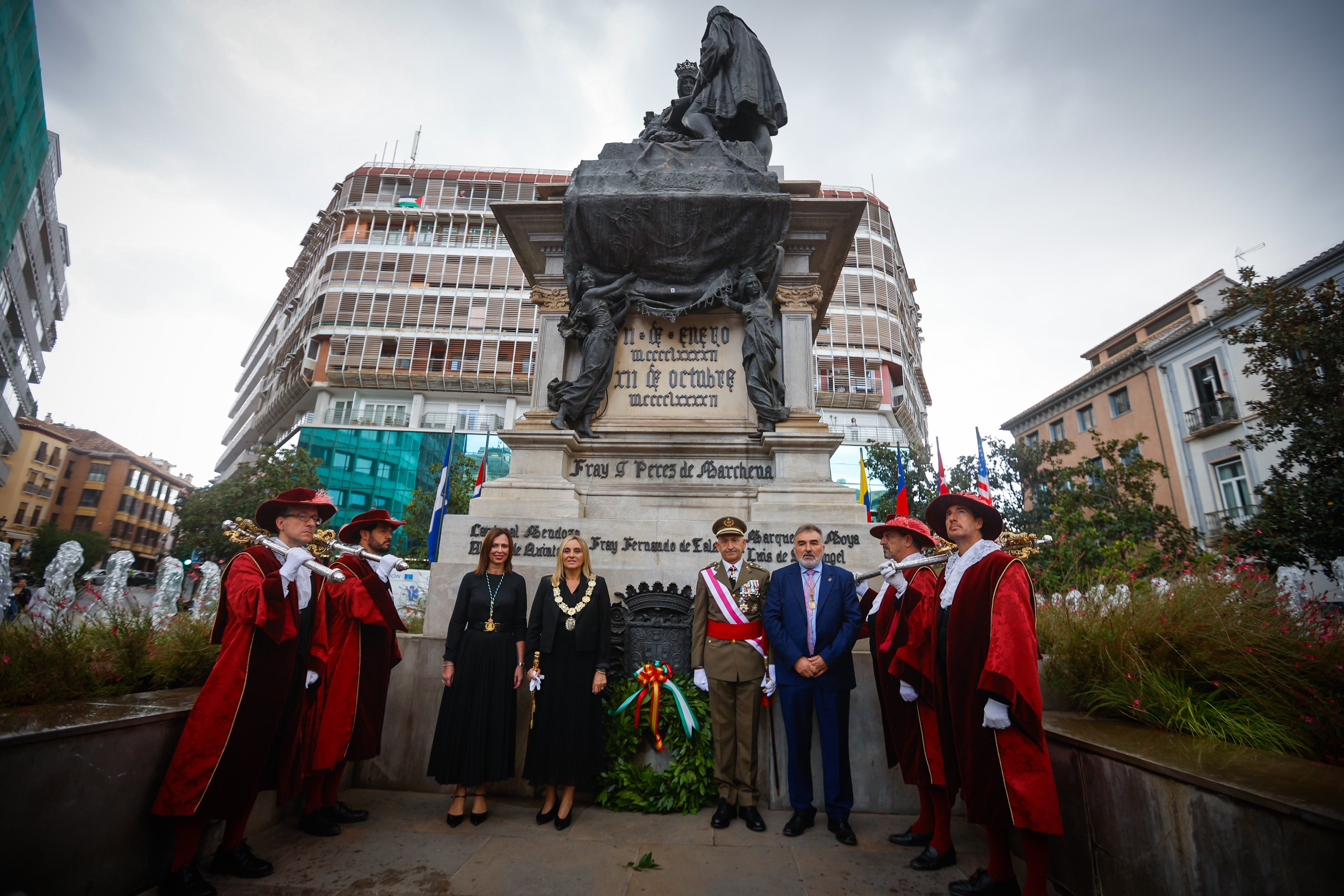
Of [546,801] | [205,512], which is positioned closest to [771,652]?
[546,801]

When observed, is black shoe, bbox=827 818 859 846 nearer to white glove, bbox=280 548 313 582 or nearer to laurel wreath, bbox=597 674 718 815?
laurel wreath, bbox=597 674 718 815

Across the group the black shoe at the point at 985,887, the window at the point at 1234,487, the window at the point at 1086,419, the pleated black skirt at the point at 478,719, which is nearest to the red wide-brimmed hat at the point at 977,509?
the black shoe at the point at 985,887

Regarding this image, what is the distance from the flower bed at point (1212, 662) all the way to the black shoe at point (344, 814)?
16.4 feet

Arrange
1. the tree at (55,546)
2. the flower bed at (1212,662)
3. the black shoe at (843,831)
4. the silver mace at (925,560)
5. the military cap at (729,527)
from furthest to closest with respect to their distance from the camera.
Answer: the tree at (55,546) < the military cap at (729,527) < the silver mace at (925,560) < the black shoe at (843,831) < the flower bed at (1212,662)

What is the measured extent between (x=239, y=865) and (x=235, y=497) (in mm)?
29911

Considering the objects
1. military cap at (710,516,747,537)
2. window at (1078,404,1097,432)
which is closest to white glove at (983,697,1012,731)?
military cap at (710,516,747,537)

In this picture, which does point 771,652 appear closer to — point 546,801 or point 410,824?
point 546,801

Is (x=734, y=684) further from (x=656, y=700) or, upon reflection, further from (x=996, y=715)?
(x=996, y=715)

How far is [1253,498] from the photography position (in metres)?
23.1

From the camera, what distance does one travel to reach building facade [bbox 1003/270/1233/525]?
26828mm

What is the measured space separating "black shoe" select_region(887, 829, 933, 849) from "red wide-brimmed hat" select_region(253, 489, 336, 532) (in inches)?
163

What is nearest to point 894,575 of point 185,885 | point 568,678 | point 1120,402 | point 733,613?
point 733,613

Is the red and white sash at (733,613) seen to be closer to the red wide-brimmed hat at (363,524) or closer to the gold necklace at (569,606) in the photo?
the gold necklace at (569,606)

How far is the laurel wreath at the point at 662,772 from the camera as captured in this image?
14.6ft
